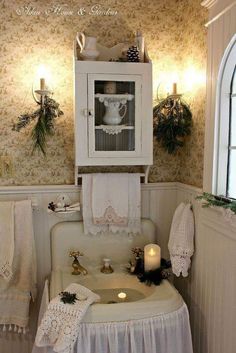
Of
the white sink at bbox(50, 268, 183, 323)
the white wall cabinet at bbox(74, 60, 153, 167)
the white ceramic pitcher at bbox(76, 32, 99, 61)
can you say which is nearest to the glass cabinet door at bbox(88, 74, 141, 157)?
the white wall cabinet at bbox(74, 60, 153, 167)

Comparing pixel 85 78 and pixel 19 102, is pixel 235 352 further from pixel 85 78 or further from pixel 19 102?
pixel 19 102

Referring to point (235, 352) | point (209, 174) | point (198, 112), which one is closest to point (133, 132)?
point (198, 112)

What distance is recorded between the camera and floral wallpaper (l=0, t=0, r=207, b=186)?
1.83m

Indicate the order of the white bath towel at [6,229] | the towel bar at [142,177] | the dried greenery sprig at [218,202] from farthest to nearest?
the towel bar at [142,177], the white bath towel at [6,229], the dried greenery sprig at [218,202]

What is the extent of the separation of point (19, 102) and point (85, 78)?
1.39 ft

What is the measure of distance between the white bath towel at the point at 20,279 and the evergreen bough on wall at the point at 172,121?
34.2 inches

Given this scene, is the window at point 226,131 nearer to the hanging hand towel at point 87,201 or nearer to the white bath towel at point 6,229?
the hanging hand towel at point 87,201

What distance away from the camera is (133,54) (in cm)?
178

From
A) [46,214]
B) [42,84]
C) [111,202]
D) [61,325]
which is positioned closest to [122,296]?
[61,325]

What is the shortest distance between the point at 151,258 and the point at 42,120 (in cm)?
99

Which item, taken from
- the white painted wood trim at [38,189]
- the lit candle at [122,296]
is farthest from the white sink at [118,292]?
the white painted wood trim at [38,189]

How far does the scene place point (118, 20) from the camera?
6.33 ft

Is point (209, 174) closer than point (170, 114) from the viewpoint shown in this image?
Yes

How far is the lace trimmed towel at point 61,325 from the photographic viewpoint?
1383 millimetres
